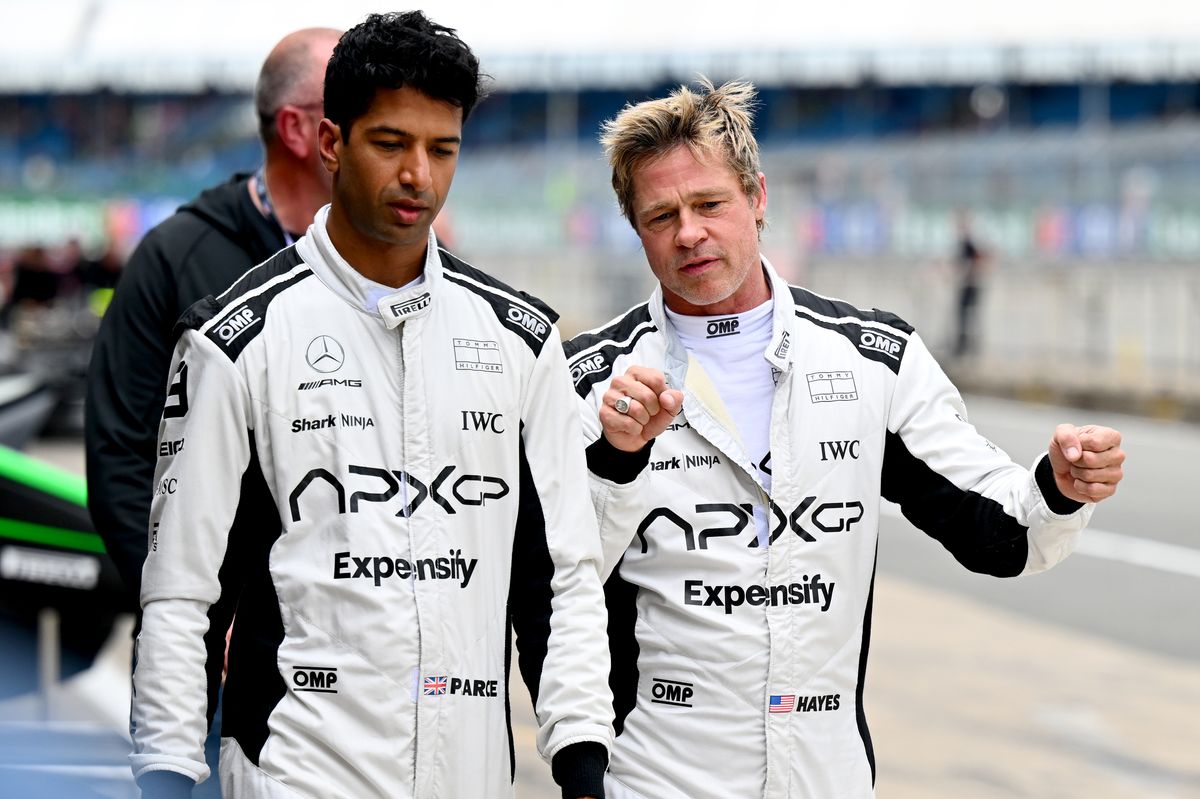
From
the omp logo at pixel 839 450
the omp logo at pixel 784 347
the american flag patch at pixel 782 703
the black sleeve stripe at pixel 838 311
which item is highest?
the black sleeve stripe at pixel 838 311

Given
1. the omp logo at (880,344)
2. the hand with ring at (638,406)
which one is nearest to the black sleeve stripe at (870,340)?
the omp logo at (880,344)

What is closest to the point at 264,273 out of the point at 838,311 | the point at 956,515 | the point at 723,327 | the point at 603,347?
the point at 603,347

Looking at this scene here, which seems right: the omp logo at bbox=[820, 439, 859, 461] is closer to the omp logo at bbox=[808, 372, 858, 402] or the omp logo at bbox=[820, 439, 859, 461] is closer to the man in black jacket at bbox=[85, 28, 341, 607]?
the omp logo at bbox=[808, 372, 858, 402]

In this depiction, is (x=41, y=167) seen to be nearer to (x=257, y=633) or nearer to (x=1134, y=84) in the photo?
(x=1134, y=84)

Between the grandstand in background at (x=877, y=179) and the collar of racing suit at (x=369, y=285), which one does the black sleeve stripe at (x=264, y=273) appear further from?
the grandstand in background at (x=877, y=179)

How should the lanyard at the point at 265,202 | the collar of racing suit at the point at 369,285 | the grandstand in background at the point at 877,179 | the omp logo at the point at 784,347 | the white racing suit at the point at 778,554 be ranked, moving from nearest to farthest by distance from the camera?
1. the collar of racing suit at the point at 369,285
2. the white racing suit at the point at 778,554
3. the omp logo at the point at 784,347
4. the lanyard at the point at 265,202
5. the grandstand in background at the point at 877,179

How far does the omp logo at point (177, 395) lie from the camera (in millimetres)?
2656

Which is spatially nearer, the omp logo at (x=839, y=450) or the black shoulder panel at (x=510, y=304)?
the black shoulder panel at (x=510, y=304)

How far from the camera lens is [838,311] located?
3316 mm

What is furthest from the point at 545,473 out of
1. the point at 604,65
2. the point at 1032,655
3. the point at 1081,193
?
the point at 604,65

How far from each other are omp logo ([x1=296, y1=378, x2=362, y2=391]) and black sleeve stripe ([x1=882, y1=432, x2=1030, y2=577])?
3.43ft

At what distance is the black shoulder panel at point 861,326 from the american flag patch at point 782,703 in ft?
2.05

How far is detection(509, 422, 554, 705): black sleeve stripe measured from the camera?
269 centimetres

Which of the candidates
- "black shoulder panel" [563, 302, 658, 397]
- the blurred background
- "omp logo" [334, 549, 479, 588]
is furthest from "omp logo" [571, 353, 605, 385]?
"omp logo" [334, 549, 479, 588]
